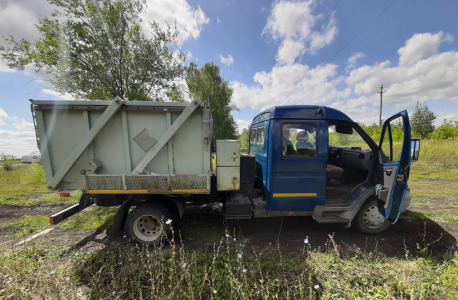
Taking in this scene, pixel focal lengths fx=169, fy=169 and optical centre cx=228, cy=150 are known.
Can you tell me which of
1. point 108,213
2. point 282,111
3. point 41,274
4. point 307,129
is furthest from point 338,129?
point 108,213

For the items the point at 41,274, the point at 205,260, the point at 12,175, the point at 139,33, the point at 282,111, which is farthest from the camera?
the point at 12,175

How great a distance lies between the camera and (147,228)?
3.12 metres

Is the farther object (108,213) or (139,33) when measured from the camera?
(139,33)

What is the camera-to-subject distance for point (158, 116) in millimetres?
2846

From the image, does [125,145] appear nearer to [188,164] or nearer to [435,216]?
[188,164]

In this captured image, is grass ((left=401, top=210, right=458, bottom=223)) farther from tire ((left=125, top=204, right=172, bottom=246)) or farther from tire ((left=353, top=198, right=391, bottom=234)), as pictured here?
tire ((left=125, top=204, right=172, bottom=246))

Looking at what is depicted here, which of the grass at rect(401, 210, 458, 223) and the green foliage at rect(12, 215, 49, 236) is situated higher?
the green foliage at rect(12, 215, 49, 236)

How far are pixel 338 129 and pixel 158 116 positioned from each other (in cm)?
355

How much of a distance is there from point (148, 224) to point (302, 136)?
327 cm

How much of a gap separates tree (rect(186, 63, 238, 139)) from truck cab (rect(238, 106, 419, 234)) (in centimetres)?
1738

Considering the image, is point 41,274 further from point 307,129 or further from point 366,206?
point 366,206

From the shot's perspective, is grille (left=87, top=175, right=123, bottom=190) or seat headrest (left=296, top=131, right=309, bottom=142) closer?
grille (left=87, top=175, right=123, bottom=190)

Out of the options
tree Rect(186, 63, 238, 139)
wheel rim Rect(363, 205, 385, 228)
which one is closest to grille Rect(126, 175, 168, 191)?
wheel rim Rect(363, 205, 385, 228)

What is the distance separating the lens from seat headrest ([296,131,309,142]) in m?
3.11
